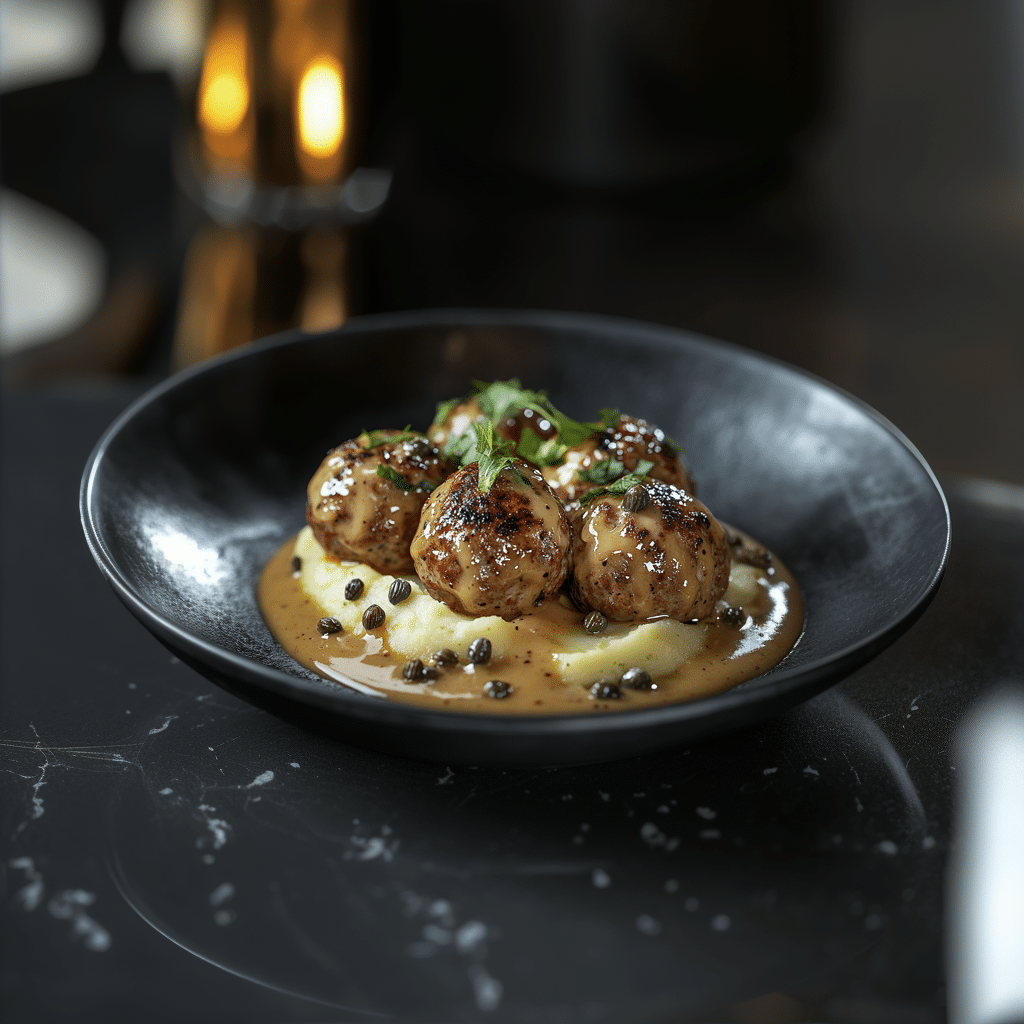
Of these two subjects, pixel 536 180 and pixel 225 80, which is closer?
pixel 225 80

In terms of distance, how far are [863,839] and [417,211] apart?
228 inches

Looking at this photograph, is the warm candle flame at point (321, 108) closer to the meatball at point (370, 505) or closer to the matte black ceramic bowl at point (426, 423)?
the matte black ceramic bowl at point (426, 423)

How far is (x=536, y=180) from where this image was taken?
7.54 metres

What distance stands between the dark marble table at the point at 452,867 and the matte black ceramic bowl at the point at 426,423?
0.64 ft

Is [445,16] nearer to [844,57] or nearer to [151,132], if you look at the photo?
[151,132]

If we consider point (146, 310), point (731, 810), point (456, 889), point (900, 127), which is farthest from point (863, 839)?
point (900, 127)

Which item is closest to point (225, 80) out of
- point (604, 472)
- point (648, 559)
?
point (604, 472)

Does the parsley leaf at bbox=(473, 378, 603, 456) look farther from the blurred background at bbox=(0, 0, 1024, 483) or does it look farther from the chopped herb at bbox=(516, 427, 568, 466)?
the blurred background at bbox=(0, 0, 1024, 483)

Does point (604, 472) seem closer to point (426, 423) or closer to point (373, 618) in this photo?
point (373, 618)

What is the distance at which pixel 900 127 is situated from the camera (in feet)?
26.5

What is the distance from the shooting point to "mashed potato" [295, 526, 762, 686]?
2.58 m

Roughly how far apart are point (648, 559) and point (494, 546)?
0.37 metres

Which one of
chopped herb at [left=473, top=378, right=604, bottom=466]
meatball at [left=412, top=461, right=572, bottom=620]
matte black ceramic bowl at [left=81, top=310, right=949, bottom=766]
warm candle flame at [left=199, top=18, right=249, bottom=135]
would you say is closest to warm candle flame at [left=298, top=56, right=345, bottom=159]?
warm candle flame at [left=199, top=18, right=249, bottom=135]

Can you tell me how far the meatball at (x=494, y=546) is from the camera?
103 inches
